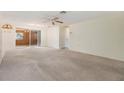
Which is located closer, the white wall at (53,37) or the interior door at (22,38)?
the white wall at (53,37)

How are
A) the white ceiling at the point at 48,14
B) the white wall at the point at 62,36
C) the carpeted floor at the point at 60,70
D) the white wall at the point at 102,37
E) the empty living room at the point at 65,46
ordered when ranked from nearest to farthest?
1. the carpeted floor at the point at 60,70
2. the empty living room at the point at 65,46
3. the white ceiling at the point at 48,14
4. the white wall at the point at 102,37
5. the white wall at the point at 62,36

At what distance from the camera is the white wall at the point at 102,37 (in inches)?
211

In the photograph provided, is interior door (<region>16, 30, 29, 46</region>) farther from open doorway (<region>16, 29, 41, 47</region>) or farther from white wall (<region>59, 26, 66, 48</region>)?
white wall (<region>59, 26, 66, 48</region>)

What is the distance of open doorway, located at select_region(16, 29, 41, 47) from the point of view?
11828 mm

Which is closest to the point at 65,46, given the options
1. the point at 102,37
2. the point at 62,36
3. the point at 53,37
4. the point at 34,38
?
the point at 62,36

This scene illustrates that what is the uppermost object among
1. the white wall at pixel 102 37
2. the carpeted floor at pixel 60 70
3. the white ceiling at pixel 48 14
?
the white ceiling at pixel 48 14

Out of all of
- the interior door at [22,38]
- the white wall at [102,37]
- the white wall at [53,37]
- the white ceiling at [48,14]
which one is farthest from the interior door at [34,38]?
the white ceiling at [48,14]

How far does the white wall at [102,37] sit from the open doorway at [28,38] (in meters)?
5.08

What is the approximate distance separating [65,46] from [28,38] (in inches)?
165

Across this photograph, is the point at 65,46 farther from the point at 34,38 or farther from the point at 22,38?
the point at 22,38

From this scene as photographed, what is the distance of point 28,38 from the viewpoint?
12.5 metres

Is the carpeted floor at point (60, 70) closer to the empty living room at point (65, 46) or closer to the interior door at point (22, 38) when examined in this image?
the empty living room at point (65, 46)
